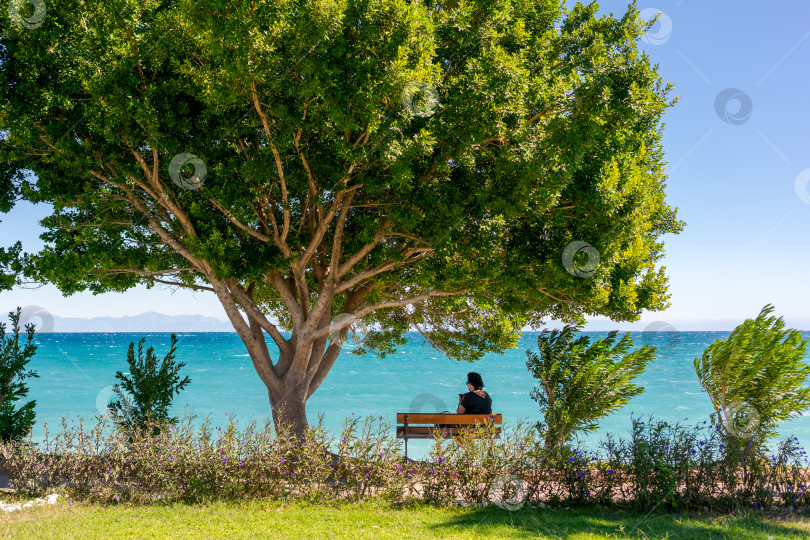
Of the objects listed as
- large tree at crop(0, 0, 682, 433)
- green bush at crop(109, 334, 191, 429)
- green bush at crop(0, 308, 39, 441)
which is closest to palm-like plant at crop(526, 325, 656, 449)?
large tree at crop(0, 0, 682, 433)

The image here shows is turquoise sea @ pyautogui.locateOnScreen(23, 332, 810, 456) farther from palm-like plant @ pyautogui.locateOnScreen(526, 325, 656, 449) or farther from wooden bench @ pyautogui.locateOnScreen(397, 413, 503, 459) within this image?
palm-like plant @ pyautogui.locateOnScreen(526, 325, 656, 449)

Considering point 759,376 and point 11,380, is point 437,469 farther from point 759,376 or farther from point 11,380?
point 11,380

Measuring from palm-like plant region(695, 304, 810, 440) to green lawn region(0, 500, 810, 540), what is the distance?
246 centimetres

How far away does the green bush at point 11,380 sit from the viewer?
37.4ft

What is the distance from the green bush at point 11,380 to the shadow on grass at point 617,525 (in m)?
9.87

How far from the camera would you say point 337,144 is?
8570 millimetres

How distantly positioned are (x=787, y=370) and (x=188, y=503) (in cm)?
1013

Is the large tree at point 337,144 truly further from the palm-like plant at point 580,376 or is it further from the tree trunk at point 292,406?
the palm-like plant at point 580,376

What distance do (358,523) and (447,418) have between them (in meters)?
3.71

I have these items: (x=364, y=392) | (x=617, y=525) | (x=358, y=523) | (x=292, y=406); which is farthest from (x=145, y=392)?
(x=364, y=392)

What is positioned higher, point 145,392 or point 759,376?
point 759,376

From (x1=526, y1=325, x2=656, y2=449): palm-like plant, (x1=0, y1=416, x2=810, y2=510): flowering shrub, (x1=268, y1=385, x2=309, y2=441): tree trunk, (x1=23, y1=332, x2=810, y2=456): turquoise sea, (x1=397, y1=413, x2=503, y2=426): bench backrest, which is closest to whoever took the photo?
(x1=0, y1=416, x2=810, y2=510): flowering shrub

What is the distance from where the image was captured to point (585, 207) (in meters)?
9.62

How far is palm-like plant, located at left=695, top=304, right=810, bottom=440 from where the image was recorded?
9320mm
